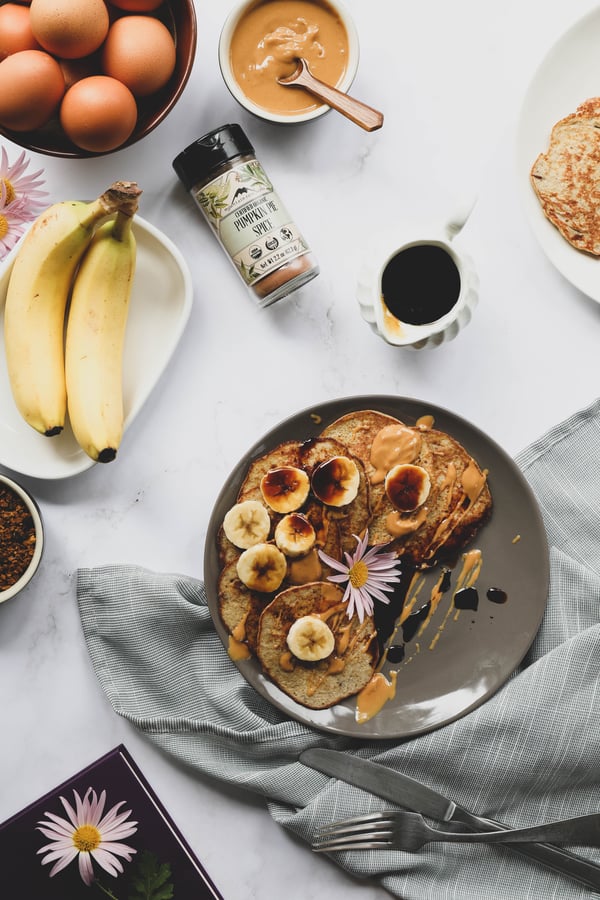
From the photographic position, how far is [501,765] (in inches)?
60.7

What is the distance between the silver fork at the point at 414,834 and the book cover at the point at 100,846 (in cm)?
29

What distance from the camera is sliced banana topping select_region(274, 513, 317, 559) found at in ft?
4.97

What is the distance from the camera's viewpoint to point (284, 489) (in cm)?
153

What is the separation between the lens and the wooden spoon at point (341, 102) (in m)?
1.51

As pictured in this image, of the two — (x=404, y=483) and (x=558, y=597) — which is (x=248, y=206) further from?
(x=558, y=597)

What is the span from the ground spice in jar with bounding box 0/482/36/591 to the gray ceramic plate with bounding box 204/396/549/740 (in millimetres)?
379

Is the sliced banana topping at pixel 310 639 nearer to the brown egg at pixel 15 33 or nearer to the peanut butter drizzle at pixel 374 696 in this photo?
the peanut butter drizzle at pixel 374 696

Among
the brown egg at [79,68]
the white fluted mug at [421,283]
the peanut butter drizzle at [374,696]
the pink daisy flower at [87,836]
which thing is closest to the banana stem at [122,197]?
the brown egg at [79,68]

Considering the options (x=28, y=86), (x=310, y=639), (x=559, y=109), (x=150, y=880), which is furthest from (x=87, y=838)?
(x=559, y=109)

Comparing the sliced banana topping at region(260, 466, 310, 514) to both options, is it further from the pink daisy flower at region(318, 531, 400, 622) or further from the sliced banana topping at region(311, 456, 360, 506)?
the pink daisy flower at region(318, 531, 400, 622)

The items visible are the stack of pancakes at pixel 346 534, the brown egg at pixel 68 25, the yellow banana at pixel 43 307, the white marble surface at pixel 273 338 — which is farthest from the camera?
the white marble surface at pixel 273 338

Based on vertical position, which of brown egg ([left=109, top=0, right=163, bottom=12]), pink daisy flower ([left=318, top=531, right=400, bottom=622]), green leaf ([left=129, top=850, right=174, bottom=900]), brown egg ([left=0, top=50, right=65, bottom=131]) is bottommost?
green leaf ([left=129, top=850, right=174, bottom=900])

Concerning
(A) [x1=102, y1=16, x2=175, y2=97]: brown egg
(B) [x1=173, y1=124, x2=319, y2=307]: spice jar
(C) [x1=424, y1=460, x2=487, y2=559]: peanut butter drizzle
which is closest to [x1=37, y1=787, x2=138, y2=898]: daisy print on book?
(C) [x1=424, y1=460, x2=487, y2=559]: peanut butter drizzle

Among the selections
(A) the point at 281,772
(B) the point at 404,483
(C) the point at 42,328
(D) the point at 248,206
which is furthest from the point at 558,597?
(C) the point at 42,328
